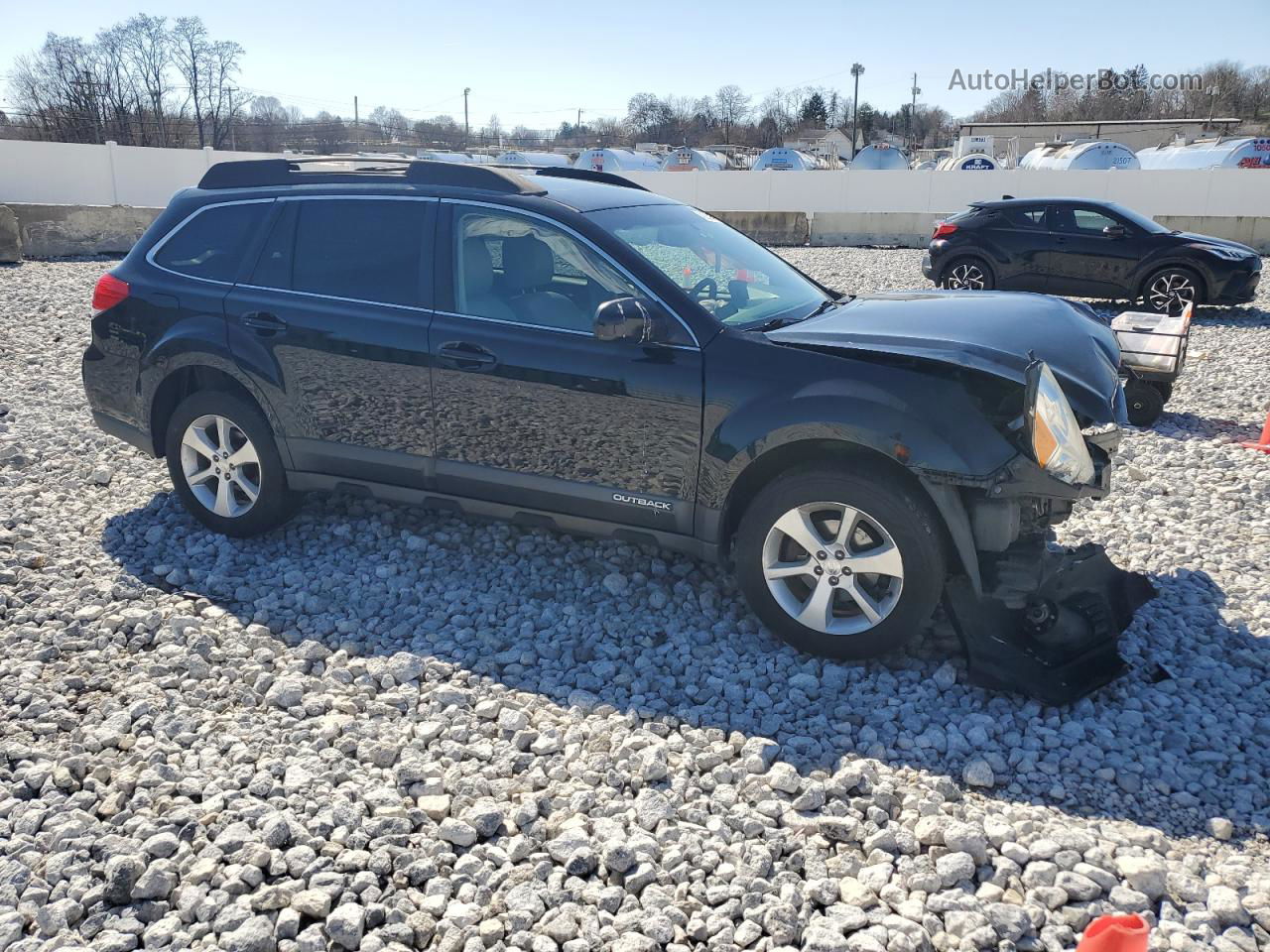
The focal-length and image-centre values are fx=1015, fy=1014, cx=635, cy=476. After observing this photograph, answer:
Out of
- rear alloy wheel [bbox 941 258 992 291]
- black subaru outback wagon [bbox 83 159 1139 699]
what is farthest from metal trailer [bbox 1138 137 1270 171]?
black subaru outback wagon [bbox 83 159 1139 699]

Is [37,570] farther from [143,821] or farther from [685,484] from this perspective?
[685,484]

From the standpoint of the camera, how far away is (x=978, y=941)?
→ 8.90ft

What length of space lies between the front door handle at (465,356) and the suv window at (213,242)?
1427 mm

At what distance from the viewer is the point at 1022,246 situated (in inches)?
554

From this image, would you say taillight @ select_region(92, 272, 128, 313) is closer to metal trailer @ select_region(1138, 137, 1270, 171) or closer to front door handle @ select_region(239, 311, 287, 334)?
front door handle @ select_region(239, 311, 287, 334)

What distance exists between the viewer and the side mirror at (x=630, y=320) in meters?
4.18

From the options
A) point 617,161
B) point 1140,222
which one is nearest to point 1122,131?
point 617,161

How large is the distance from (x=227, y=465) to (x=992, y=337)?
3.88 metres

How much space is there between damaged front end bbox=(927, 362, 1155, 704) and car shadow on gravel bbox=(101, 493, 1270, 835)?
0.40 feet

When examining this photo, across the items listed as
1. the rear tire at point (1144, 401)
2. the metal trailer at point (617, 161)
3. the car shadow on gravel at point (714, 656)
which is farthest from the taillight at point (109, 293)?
the metal trailer at point (617, 161)

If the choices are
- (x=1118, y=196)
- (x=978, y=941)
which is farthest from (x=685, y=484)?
(x=1118, y=196)

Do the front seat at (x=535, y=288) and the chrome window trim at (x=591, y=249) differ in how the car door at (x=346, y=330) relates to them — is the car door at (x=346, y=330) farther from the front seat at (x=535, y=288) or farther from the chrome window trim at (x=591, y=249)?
the front seat at (x=535, y=288)

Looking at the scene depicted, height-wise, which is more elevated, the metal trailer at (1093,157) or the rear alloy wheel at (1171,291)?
the metal trailer at (1093,157)

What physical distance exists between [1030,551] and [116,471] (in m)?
5.65
